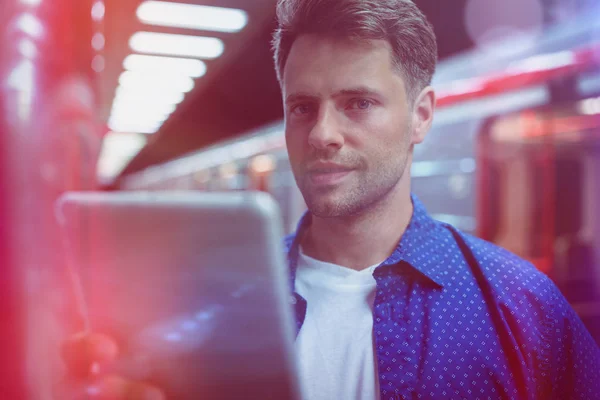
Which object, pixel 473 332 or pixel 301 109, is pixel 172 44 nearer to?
pixel 301 109

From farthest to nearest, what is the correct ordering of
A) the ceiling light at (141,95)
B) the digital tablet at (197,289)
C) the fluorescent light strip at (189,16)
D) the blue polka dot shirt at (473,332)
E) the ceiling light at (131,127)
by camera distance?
1. the ceiling light at (131,127)
2. the ceiling light at (141,95)
3. the fluorescent light strip at (189,16)
4. the blue polka dot shirt at (473,332)
5. the digital tablet at (197,289)

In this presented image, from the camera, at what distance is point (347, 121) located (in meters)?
1.05

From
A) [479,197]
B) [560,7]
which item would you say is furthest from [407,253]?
[560,7]

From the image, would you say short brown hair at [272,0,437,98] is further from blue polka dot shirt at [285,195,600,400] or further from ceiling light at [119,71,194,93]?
ceiling light at [119,71,194,93]

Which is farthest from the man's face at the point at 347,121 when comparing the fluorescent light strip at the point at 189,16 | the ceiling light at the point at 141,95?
the ceiling light at the point at 141,95

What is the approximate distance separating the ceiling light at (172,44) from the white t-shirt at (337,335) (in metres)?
3.92

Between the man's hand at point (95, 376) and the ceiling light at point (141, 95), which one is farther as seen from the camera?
the ceiling light at point (141, 95)

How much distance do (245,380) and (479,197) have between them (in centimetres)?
363

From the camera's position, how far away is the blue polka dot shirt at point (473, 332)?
3.28ft

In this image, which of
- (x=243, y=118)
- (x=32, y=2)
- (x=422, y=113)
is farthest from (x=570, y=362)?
(x=243, y=118)

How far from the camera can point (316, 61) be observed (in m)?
1.07

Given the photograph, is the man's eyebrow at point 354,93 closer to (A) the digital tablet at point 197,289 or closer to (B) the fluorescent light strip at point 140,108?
(A) the digital tablet at point 197,289

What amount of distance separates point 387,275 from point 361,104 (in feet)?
1.17

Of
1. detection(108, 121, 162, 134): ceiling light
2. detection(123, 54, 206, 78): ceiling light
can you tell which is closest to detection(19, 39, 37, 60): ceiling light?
detection(123, 54, 206, 78): ceiling light
